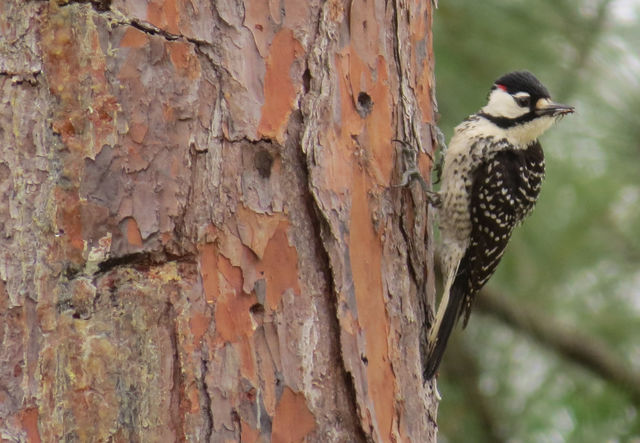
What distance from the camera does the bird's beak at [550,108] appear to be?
291 centimetres

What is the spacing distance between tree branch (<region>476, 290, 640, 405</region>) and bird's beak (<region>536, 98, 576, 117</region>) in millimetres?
754

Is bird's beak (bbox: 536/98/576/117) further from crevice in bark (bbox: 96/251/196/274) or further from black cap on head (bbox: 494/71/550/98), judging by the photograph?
crevice in bark (bbox: 96/251/196/274)

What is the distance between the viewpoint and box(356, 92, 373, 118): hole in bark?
185 centimetres

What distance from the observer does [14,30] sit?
1.58m

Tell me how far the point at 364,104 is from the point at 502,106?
129 cm

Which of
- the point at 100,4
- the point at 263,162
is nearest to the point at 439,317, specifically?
A: the point at 263,162

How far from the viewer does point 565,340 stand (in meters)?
3.40

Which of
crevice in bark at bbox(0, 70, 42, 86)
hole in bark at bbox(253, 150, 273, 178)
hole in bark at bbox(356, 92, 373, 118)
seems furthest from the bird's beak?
crevice in bark at bbox(0, 70, 42, 86)

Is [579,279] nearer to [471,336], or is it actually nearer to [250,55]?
[471,336]

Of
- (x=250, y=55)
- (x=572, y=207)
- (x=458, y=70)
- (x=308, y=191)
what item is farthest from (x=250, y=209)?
(x=572, y=207)

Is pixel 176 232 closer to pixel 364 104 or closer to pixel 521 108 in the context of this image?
pixel 364 104

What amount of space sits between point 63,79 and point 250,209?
386mm

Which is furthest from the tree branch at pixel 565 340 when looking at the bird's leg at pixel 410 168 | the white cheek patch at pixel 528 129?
the bird's leg at pixel 410 168

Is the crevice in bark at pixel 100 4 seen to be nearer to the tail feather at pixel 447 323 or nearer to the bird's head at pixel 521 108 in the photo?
the tail feather at pixel 447 323
